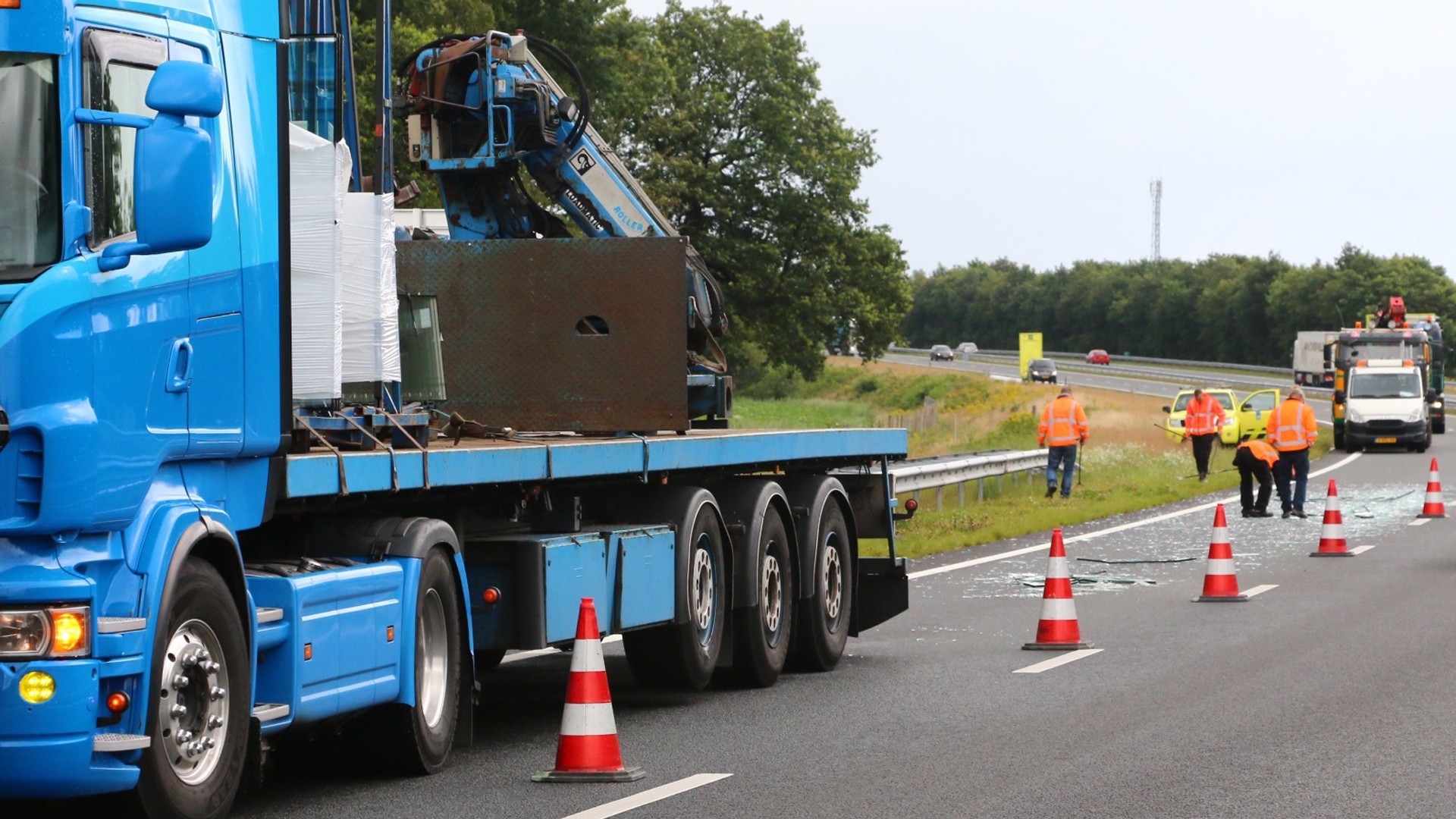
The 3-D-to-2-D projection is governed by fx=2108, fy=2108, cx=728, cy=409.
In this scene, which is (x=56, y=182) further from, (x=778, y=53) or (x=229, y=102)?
(x=778, y=53)

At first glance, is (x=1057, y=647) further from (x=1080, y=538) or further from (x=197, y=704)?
(x=1080, y=538)

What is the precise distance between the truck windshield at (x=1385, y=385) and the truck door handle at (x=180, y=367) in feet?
147

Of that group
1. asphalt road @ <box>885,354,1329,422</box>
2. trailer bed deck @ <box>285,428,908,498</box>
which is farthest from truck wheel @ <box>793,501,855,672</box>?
Result: asphalt road @ <box>885,354,1329,422</box>

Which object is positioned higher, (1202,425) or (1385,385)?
(1385,385)

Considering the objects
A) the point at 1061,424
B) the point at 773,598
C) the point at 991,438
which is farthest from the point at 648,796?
the point at 991,438

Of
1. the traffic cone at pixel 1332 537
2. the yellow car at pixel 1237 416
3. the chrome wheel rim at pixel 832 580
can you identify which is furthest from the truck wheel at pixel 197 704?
the yellow car at pixel 1237 416

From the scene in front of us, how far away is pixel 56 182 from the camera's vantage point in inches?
246

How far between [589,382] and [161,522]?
4837 millimetres

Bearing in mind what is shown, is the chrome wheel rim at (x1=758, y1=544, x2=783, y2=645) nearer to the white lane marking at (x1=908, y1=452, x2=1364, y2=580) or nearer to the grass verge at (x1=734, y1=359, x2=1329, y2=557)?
the grass verge at (x1=734, y1=359, x2=1329, y2=557)

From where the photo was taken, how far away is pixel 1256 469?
26781 mm

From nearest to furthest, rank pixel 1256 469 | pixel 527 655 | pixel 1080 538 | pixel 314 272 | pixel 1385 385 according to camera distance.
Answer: pixel 314 272, pixel 527 655, pixel 1080 538, pixel 1256 469, pixel 1385 385

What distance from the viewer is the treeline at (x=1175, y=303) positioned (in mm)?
132875

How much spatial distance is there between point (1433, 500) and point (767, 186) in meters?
34.0

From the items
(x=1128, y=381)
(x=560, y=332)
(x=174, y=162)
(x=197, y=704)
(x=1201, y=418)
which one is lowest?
(x=1128, y=381)
